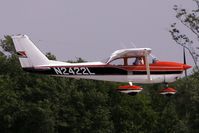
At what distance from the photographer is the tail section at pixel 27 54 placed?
42.5 meters

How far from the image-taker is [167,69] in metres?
42.0

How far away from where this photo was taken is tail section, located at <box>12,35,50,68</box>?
139 ft

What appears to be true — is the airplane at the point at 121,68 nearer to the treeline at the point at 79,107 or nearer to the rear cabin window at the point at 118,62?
the rear cabin window at the point at 118,62

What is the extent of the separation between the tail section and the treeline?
3196 centimetres

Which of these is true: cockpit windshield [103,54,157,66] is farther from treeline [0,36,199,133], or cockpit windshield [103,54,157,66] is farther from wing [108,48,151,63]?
treeline [0,36,199,133]

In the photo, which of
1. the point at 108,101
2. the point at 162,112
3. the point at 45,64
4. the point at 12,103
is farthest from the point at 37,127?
the point at 45,64

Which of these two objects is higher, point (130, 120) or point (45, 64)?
point (45, 64)

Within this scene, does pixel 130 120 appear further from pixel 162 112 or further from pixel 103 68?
pixel 103 68

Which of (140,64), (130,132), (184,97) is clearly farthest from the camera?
(130,132)

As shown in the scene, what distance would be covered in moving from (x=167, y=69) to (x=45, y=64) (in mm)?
6151

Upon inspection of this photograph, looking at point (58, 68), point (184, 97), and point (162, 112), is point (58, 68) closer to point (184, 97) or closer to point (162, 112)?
point (184, 97)

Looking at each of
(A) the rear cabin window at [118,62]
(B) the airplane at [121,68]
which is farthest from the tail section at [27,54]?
(A) the rear cabin window at [118,62]

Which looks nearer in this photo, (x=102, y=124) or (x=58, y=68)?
(x=58, y=68)

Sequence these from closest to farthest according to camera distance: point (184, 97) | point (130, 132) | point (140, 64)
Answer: point (140, 64) → point (184, 97) → point (130, 132)
